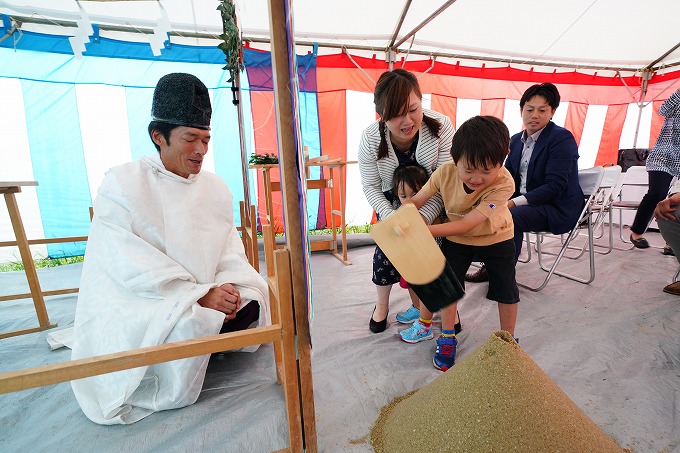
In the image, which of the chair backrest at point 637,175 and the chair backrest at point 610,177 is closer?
the chair backrest at point 610,177

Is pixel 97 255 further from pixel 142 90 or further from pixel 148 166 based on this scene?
pixel 142 90

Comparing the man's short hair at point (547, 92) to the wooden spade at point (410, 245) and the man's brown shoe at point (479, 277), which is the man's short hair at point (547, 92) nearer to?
the man's brown shoe at point (479, 277)

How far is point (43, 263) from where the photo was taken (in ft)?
10.8

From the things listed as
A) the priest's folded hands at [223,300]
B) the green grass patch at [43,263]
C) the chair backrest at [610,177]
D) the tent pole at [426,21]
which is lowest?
the green grass patch at [43,263]

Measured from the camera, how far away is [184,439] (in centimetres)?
105

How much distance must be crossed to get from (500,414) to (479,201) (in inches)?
29.5

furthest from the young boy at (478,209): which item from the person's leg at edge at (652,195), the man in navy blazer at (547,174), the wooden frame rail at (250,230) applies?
the person's leg at edge at (652,195)

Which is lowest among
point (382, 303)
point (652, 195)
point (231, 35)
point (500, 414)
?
point (382, 303)

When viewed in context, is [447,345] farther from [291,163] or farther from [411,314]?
[291,163]

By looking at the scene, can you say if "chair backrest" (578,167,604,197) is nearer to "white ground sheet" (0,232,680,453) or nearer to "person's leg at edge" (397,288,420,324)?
"white ground sheet" (0,232,680,453)

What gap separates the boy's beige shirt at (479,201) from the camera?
4.00 ft

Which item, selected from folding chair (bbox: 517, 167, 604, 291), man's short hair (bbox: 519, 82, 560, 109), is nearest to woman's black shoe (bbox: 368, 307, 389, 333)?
folding chair (bbox: 517, 167, 604, 291)

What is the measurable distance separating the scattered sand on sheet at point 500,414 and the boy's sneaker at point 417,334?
697 millimetres

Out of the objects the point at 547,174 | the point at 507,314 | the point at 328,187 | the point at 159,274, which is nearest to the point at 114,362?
the point at 159,274
